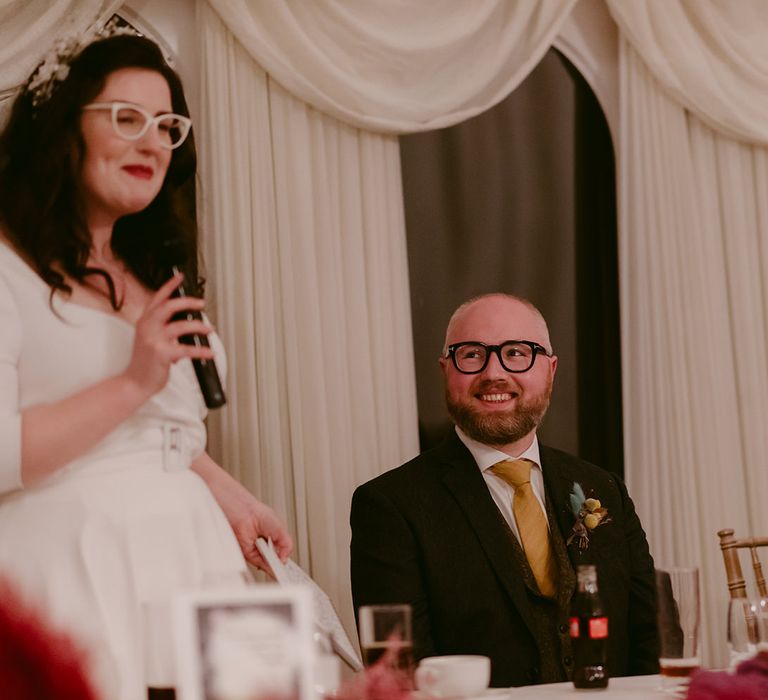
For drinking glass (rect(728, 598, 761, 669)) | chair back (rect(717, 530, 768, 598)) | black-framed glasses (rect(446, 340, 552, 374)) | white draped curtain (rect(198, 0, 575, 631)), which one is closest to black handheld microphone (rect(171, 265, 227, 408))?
drinking glass (rect(728, 598, 761, 669))

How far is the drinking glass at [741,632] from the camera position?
185cm

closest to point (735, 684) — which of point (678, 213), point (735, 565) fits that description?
point (735, 565)

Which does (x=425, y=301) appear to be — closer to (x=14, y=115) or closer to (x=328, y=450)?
(x=328, y=450)

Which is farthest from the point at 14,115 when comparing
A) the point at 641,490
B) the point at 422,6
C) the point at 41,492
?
the point at 641,490

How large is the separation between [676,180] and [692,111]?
0.80ft

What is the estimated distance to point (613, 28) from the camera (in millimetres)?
3824

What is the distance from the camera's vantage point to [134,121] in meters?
1.72

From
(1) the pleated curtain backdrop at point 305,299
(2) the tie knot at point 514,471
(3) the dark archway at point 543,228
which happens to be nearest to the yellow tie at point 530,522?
(2) the tie knot at point 514,471

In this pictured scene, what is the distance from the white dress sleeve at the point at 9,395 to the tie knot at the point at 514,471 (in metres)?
1.48

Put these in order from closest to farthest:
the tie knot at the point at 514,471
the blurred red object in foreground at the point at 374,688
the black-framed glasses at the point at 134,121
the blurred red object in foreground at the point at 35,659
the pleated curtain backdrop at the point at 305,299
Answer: the blurred red object in foreground at the point at 35,659
the blurred red object in foreground at the point at 374,688
the black-framed glasses at the point at 134,121
the tie knot at the point at 514,471
the pleated curtain backdrop at the point at 305,299

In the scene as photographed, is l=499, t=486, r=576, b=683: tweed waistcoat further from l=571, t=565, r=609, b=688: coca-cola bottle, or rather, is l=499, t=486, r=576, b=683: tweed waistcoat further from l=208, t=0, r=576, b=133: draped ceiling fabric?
l=208, t=0, r=576, b=133: draped ceiling fabric

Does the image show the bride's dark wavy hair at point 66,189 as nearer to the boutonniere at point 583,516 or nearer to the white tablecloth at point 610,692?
the white tablecloth at point 610,692

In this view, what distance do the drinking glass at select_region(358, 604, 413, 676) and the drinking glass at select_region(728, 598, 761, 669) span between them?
745mm

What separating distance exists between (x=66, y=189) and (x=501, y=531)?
1.38 metres
